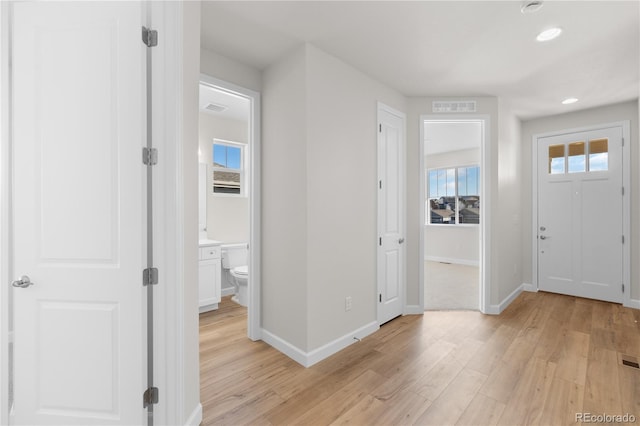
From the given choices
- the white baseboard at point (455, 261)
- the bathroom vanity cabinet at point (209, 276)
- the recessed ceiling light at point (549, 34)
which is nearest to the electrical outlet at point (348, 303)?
the bathroom vanity cabinet at point (209, 276)

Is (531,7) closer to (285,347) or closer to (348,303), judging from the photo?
(348,303)

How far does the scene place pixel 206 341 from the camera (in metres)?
2.80

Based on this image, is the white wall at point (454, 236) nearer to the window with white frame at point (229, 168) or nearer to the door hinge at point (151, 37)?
the window with white frame at point (229, 168)

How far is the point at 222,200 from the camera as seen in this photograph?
14.9 feet

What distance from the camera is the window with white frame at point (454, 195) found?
6770 millimetres

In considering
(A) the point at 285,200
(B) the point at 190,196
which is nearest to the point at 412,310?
(A) the point at 285,200

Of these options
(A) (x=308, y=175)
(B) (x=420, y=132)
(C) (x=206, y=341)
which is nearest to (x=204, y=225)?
(C) (x=206, y=341)

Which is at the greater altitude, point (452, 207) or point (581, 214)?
point (452, 207)

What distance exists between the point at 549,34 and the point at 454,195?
5105 millimetres

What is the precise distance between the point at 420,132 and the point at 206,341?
→ 132 inches

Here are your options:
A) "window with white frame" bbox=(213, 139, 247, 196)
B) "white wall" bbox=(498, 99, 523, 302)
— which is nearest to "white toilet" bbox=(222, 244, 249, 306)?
"window with white frame" bbox=(213, 139, 247, 196)

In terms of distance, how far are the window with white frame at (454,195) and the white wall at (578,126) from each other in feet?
6.93

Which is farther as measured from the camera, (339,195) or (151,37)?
(339,195)

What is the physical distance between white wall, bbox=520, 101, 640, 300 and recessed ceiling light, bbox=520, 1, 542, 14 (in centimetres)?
313
